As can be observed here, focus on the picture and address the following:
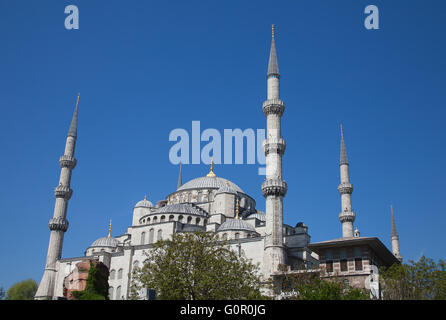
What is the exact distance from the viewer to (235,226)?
38.5 metres

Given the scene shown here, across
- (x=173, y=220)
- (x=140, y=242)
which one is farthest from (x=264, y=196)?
(x=140, y=242)

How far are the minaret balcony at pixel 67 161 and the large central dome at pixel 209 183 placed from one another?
11.0 metres

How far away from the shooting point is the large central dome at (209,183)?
4797 centimetres

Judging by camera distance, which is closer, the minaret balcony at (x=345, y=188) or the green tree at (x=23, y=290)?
the minaret balcony at (x=345, y=188)

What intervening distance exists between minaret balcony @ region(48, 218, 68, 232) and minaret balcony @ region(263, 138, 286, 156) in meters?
19.0

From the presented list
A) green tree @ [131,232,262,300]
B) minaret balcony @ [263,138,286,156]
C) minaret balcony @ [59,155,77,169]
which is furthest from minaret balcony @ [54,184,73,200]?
green tree @ [131,232,262,300]

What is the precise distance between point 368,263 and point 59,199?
91.8 feet

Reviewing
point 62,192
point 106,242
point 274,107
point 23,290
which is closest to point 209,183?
point 106,242

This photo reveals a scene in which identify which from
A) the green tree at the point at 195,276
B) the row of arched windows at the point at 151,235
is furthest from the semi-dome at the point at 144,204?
the green tree at the point at 195,276

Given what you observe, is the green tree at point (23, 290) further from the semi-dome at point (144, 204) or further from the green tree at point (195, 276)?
the green tree at point (195, 276)

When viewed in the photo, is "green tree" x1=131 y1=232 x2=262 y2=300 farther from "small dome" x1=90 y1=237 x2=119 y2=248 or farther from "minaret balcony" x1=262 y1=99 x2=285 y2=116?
"small dome" x1=90 y1=237 x2=119 y2=248

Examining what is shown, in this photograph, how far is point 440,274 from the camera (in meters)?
22.6
